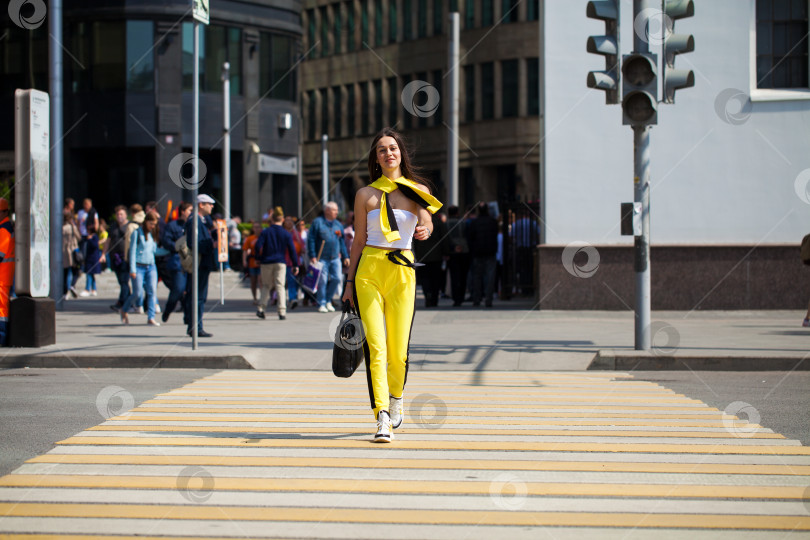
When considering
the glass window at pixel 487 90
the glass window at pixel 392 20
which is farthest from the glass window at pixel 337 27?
the glass window at pixel 487 90

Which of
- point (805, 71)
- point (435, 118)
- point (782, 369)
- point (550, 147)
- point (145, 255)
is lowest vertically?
point (782, 369)

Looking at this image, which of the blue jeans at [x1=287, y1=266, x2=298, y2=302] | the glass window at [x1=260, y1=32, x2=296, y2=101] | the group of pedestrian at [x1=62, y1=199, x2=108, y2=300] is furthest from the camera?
the glass window at [x1=260, y1=32, x2=296, y2=101]

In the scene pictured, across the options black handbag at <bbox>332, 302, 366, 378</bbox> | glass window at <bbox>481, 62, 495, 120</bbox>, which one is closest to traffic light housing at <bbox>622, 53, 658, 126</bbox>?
black handbag at <bbox>332, 302, 366, 378</bbox>

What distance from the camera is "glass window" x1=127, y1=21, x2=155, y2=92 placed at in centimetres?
4134

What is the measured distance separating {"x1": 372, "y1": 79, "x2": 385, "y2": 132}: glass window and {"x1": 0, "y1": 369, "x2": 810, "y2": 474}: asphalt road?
46349 mm

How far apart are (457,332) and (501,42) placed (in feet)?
117

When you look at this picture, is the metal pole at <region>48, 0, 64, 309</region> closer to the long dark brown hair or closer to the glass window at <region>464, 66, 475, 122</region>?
the long dark brown hair

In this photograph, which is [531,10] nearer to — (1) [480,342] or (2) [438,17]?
(2) [438,17]

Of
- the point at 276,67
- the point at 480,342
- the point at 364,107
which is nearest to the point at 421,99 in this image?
the point at 364,107

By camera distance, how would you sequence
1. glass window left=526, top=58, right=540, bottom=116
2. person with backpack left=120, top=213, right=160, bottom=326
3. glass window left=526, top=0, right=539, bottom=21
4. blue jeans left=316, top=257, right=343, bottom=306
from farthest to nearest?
glass window left=526, top=58, right=540, bottom=116 → glass window left=526, top=0, right=539, bottom=21 → blue jeans left=316, top=257, right=343, bottom=306 → person with backpack left=120, top=213, right=160, bottom=326

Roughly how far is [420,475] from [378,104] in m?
52.3

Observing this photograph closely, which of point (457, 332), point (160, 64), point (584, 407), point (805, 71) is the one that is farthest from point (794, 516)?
point (160, 64)

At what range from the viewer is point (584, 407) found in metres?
8.69

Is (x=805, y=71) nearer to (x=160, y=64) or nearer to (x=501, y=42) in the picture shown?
(x=160, y=64)
